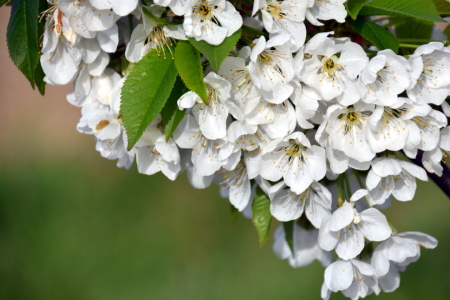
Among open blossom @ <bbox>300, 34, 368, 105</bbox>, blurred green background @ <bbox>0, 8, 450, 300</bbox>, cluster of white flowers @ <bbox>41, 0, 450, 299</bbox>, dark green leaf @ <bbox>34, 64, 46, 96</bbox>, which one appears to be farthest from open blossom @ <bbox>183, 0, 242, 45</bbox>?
blurred green background @ <bbox>0, 8, 450, 300</bbox>

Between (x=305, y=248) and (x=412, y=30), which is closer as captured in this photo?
(x=412, y=30)

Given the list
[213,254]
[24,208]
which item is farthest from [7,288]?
[213,254]

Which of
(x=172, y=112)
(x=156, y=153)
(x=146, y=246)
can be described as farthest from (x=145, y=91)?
(x=146, y=246)

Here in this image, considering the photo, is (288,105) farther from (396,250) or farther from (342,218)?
(396,250)

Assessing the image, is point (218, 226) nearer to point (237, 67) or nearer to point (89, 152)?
point (89, 152)

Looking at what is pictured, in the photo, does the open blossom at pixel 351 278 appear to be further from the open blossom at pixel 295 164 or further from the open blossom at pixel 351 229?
the open blossom at pixel 295 164

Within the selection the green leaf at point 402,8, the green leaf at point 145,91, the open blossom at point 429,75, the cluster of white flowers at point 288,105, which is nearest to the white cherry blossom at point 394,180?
the cluster of white flowers at point 288,105

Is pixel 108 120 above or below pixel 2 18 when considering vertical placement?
above
